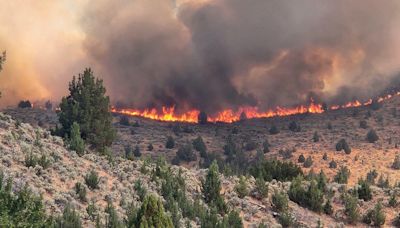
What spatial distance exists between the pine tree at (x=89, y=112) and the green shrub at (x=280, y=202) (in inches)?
617

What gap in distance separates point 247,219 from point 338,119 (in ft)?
232

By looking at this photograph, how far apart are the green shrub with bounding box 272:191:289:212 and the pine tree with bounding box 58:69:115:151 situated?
15.7 meters

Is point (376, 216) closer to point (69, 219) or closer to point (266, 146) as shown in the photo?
point (69, 219)

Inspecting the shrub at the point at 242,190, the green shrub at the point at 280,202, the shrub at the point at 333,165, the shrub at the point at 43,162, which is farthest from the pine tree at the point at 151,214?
the shrub at the point at 333,165

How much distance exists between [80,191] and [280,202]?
12.9 m

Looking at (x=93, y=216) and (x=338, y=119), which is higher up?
(x=338, y=119)

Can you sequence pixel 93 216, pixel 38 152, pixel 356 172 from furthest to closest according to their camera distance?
pixel 356 172 → pixel 38 152 → pixel 93 216

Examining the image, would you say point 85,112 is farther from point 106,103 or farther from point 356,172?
point 356,172

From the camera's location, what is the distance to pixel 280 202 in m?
36.0

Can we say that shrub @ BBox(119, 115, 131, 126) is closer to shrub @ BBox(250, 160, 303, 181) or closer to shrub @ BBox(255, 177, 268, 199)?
shrub @ BBox(250, 160, 303, 181)

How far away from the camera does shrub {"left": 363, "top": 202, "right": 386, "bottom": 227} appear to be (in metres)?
35.7

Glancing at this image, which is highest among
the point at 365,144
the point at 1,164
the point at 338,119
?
the point at 338,119

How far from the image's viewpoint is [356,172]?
72.1 m

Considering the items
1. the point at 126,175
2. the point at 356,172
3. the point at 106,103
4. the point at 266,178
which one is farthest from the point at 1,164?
the point at 356,172
